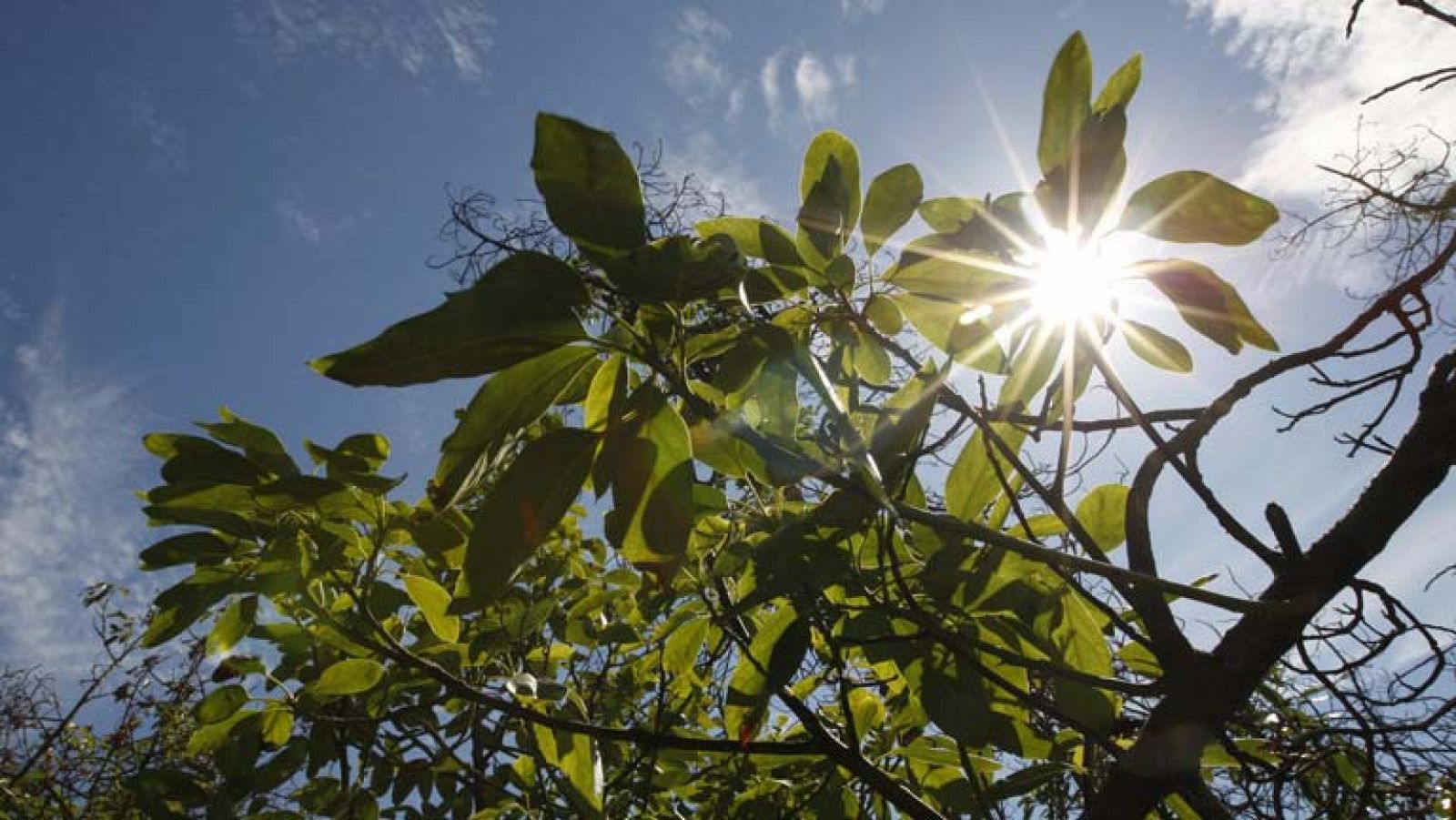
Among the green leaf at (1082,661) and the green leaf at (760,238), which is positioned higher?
the green leaf at (760,238)

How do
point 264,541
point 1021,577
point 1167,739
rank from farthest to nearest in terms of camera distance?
point 264,541 < point 1021,577 < point 1167,739

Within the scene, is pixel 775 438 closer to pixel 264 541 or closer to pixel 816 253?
pixel 816 253

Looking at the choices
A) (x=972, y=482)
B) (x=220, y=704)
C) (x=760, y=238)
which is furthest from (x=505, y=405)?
(x=220, y=704)

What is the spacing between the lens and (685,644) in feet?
3.31

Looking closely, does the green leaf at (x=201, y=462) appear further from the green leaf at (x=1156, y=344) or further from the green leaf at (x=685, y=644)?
the green leaf at (x=1156, y=344)

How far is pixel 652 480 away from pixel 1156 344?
481 mm

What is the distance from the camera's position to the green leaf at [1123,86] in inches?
22.8

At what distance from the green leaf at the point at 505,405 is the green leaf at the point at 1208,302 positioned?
0.45 m

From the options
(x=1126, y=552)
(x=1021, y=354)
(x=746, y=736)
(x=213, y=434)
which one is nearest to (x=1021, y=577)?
(x=1126, y=552)

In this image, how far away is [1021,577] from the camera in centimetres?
79

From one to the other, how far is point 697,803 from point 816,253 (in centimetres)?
107

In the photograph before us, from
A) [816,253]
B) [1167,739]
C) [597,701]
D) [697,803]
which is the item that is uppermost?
[597,701]

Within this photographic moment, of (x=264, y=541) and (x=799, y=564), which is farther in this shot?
(x=264, y=541)

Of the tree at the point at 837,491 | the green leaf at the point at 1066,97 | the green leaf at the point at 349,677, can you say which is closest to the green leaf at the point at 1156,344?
the tree at the point at 837,491
